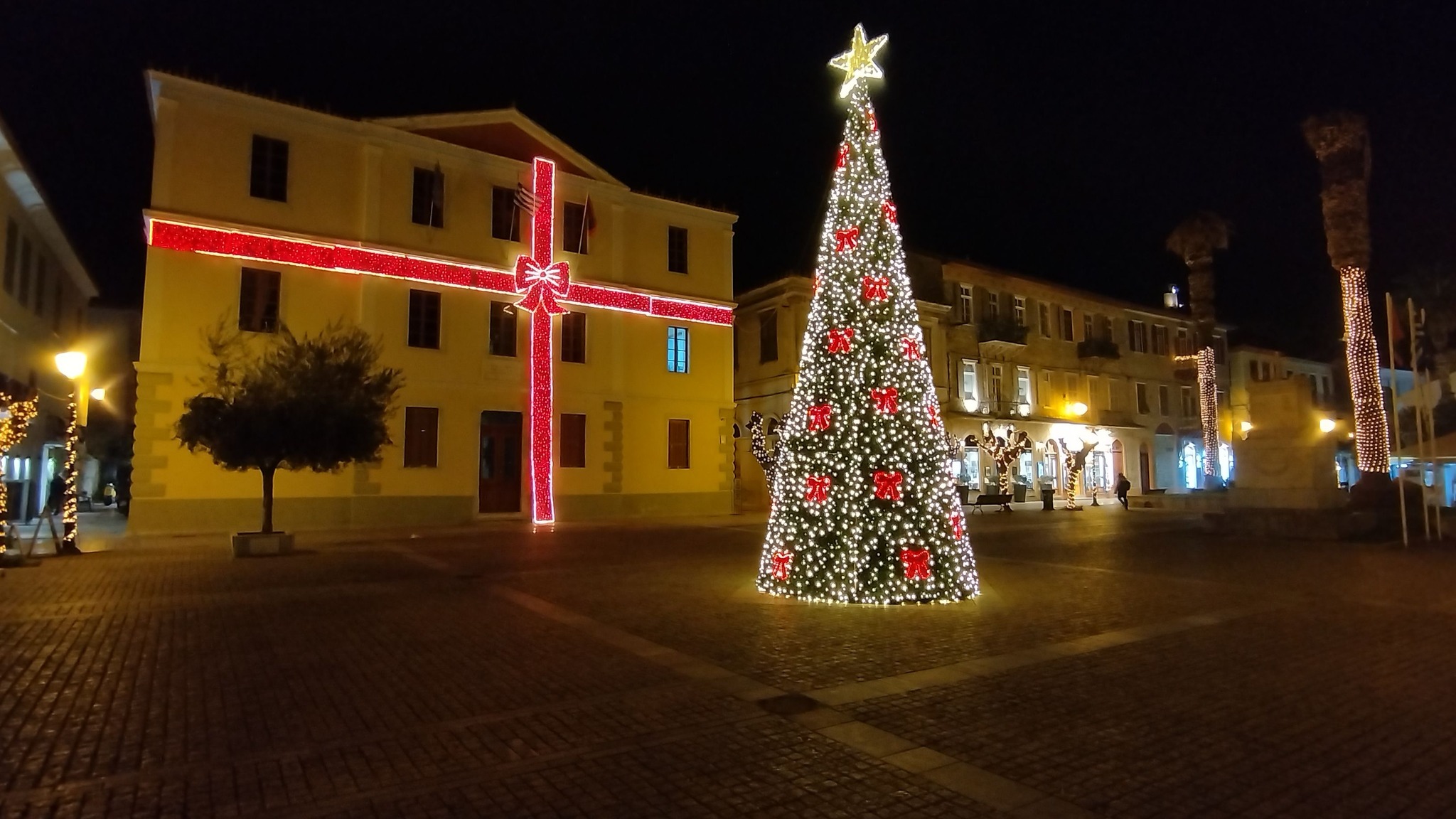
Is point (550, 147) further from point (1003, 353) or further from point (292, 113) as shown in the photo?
point (1003, 353)

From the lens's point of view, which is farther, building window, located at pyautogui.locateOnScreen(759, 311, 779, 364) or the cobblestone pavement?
building window, located at pyautogui.locateOnScreen(759, 311, 779, 364)

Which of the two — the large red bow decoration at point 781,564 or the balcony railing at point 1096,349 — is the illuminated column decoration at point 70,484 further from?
the balcony railing at point 1096,349

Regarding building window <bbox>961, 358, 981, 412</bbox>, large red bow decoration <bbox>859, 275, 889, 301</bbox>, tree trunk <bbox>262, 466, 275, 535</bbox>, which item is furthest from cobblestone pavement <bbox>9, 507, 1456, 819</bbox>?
building window <bbox>961, 358, 981, 412</bbox>

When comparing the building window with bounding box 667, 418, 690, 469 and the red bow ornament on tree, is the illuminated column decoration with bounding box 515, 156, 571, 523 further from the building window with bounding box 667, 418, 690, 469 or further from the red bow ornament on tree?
the red bow ornament on tree

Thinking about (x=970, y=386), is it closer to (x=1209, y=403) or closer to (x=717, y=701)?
(x=1209, y=403)

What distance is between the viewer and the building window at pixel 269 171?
68.5ft

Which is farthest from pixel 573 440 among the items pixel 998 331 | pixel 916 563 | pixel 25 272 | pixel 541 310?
pixel 998 331

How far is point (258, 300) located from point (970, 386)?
26.9m

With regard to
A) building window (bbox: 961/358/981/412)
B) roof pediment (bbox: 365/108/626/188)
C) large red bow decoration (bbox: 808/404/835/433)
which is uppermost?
roof pediment (bbox: 365/108/626/188)

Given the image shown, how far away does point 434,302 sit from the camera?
76.3 ft

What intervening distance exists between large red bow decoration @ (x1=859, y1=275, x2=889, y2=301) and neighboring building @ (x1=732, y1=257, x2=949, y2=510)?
20554 mm

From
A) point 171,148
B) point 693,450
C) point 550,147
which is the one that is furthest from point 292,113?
point 693,450

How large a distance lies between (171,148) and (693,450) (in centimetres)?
1611

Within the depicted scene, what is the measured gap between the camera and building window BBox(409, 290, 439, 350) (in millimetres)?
22875
